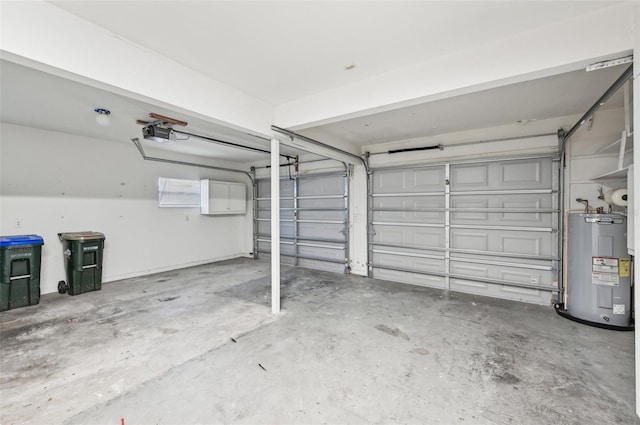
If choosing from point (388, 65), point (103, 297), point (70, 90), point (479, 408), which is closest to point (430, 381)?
point (479, 408)

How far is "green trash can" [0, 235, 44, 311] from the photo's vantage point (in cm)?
353

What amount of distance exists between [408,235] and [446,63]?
10.3ft

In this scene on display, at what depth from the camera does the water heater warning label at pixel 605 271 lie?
3.04 metres

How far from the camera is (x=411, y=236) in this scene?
4840 mm

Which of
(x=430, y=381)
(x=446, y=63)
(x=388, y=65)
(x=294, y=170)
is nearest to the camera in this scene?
(x=430, y=381)

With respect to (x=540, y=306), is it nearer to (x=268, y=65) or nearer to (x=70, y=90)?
(x=268, y=65)

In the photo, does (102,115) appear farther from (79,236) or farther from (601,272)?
(601,272)

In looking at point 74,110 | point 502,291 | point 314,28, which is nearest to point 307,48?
point 314,28

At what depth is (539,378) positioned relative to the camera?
2.14 metres

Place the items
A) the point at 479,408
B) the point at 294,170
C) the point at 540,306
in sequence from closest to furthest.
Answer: the point at 479,408, the point at 540,306, the point at 294,170

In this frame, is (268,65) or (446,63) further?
(268,65)

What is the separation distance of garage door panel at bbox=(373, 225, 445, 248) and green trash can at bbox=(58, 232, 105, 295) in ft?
15.6

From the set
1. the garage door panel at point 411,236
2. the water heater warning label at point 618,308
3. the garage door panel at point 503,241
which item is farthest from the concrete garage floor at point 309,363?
the garage door panel at point 411,236

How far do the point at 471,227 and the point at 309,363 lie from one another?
334 cm
